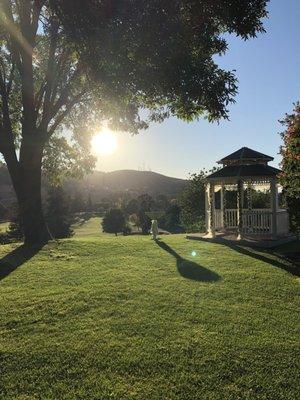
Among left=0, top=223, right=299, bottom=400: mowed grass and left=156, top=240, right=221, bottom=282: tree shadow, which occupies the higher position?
left=156, top=240, right=221, bottom=282: tree shadow

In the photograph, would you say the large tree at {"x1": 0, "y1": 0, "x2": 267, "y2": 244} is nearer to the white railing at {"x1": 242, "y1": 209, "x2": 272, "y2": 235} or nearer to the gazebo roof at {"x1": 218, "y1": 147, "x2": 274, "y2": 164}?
the gazebo roof at {"x1": 218, "y1": 147, "x2": 274, "y2": 164}

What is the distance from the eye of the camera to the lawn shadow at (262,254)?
46.1ft

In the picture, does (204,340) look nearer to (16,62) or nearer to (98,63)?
(98,63)

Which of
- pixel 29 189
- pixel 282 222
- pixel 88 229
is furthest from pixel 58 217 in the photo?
pixel 282 222

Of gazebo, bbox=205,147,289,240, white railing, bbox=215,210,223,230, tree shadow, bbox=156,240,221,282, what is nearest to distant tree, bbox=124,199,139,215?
white railing, bbox=215,210,223,230

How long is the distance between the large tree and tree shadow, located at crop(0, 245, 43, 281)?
4.39ft

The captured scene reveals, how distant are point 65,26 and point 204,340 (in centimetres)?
926

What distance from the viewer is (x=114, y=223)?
65312 mm

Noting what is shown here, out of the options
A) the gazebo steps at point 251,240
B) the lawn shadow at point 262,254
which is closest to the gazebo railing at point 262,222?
the gazebo steps at point 251,240

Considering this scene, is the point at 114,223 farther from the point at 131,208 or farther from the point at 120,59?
the point at 120,59

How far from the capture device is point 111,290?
10.6 m

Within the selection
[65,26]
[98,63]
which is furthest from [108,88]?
[65,26]

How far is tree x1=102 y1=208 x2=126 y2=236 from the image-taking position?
6506 cm

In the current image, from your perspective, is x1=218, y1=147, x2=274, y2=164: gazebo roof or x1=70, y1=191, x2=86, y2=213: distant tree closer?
x1=218, y1=147, x2=274, y2=164: gazebo roof
